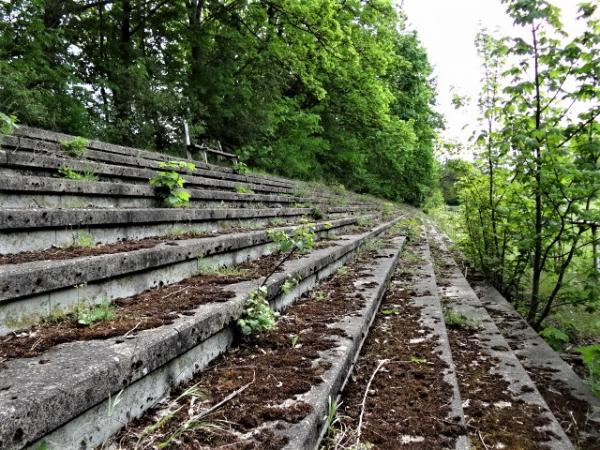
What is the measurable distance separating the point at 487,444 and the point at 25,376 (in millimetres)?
1599

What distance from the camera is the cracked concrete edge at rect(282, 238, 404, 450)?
1.24 meters

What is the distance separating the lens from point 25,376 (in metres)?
1.10

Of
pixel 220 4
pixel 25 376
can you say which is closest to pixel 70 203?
pixel 25 376

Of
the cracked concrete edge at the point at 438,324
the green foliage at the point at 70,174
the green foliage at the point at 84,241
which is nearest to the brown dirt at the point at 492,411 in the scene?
the cracked concrete edge at the point at 438,324

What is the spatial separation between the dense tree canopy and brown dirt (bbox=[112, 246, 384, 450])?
4.88 m

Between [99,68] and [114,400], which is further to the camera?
[99,68]

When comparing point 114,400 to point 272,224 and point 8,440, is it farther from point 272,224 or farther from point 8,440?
point 272,224

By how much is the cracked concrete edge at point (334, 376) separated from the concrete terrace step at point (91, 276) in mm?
954

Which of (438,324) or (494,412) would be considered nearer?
(494,412)

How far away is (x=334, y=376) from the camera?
1.62 meters

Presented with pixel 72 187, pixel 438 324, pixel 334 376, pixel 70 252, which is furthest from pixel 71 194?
pixel 438 324

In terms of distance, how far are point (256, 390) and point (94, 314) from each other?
694 millimetres

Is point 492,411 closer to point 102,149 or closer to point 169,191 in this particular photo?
point 169,191

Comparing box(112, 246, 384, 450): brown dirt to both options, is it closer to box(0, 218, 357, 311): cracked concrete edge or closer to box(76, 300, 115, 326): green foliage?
box(76, 300, 115, 326): green foliage
